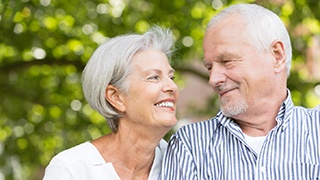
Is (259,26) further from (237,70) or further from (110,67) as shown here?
(110,67)

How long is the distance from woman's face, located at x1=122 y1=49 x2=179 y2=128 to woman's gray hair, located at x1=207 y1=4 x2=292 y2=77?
321 millimetres

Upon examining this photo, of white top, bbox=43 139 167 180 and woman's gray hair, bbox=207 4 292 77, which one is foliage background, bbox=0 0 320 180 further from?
white top, bbox=43 139 167 180

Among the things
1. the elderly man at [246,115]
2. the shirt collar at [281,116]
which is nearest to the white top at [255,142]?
the elderly man at [246,115]

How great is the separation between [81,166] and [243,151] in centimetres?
73

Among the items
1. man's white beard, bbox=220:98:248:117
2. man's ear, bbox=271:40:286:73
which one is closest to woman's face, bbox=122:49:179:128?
man's white beard, bbox=220:98:248:117

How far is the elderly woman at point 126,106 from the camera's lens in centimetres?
357

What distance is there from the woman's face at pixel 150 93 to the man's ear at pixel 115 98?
0.03 m

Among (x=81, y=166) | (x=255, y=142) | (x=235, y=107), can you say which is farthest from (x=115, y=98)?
(x=255, y=142)

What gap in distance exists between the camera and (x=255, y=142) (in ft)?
11.7

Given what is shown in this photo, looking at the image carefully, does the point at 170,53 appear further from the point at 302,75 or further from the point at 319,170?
the point at 302,75

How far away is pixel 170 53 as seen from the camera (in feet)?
12.4

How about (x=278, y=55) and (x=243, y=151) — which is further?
(x=278, y=55)

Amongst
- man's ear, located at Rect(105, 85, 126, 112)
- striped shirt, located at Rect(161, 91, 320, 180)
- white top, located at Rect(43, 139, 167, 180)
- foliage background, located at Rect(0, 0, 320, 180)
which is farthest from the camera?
foliage background, located at Rect(0, 0, 320, 180)

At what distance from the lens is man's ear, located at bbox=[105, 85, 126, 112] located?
364cm
